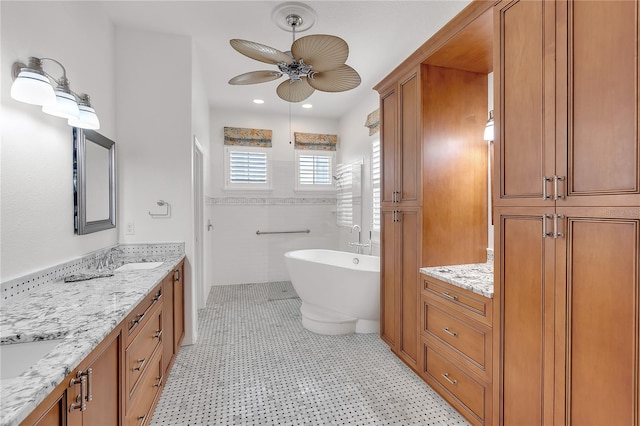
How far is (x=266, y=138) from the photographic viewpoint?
16.8 feet

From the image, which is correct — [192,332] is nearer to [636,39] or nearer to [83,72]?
[83,72]

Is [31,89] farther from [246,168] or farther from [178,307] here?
[246,168]

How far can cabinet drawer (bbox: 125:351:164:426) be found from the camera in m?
1.48

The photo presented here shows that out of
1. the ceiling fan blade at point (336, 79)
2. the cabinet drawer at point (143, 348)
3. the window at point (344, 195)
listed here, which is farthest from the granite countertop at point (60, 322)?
the window at point (344, 195)

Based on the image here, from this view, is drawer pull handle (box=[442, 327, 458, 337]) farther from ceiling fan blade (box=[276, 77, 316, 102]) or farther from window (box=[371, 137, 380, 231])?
ceiling fan blade (box=[276, 77, 316, 102])

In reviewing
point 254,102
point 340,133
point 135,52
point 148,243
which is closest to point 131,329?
point 148,243

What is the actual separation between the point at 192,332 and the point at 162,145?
1765mm

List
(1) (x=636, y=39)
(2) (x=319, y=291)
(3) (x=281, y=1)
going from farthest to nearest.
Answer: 1. (2) (x=319, y=291)
2. (3) (x=281, y=1)
3. (1) (x=636, y=39)

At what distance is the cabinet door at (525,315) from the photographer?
4.52ft

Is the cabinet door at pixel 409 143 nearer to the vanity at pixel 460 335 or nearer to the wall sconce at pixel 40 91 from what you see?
the vanity at pixel 460 335

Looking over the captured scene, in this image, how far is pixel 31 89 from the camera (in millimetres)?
1351

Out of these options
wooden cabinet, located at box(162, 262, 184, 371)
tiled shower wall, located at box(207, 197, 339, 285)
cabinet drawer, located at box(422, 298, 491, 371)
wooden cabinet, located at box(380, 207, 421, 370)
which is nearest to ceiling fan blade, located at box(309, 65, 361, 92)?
wooden cabinet, located at box(380, 207, 421, 370)

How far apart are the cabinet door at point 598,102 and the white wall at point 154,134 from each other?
2740 millimetres

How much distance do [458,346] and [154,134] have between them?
298 centimetres
